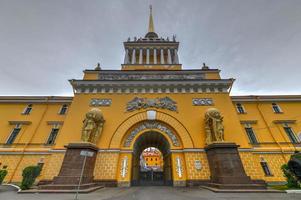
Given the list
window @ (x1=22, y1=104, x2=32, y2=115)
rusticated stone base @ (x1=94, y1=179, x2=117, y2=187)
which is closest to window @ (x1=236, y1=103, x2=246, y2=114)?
rusticated stone base @ (x1=94, y1=179, x2=117, y2=187)

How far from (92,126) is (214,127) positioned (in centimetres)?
1073

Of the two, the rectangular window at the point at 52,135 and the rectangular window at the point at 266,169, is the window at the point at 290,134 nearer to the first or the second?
the rectangular window at the point at 266,169

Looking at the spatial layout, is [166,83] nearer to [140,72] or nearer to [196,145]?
[140,72]

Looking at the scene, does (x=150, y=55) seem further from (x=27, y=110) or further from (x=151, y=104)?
(x=27, y=110)

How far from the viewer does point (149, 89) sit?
53.4ft

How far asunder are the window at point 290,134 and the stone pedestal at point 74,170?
71.2ft

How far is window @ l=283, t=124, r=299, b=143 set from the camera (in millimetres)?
16734

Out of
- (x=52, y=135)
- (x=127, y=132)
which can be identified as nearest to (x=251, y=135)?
(x=127, y=132)

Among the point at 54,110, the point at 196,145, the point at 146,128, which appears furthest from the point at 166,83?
the point at 54,110

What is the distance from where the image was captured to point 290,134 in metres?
17.2

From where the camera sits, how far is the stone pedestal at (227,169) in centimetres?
984

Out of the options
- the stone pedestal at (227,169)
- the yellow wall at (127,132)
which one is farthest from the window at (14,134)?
the stone pedestal at (227,169)

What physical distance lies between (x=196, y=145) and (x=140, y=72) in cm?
1030

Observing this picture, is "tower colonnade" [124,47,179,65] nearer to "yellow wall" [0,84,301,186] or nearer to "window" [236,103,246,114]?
"yellow wall" [0,84,301,186]
